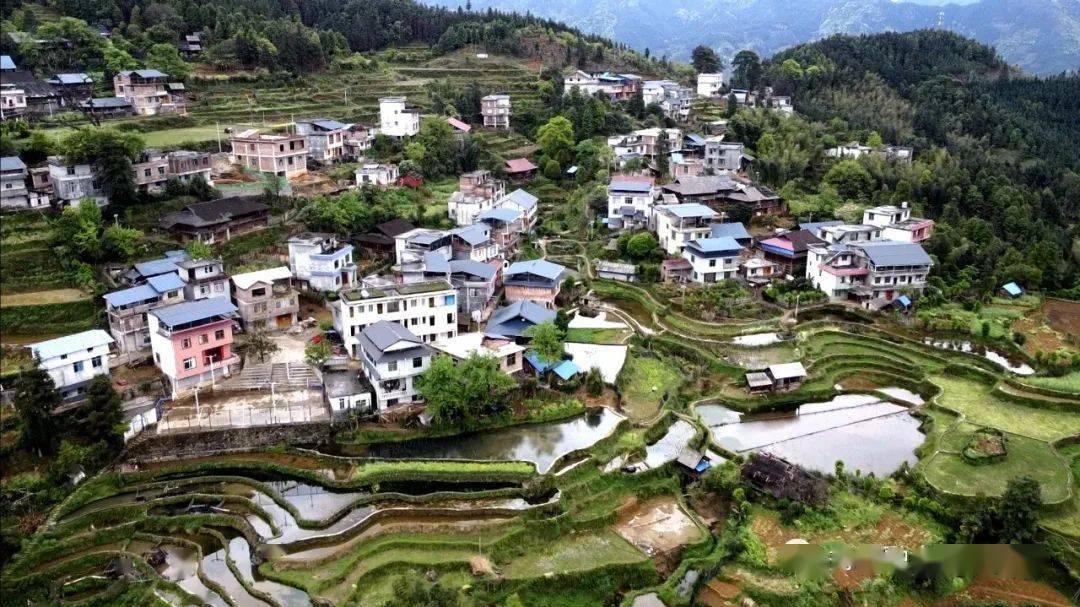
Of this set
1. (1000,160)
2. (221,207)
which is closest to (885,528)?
(221,207)

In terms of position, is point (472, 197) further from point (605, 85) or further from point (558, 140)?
point (605, 85)

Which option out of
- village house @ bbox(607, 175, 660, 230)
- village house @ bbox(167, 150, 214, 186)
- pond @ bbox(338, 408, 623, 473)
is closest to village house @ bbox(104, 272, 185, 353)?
pond @ bbox(338, 408, 623, 473)

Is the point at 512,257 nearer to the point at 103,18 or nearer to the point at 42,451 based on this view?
the point at 42,451

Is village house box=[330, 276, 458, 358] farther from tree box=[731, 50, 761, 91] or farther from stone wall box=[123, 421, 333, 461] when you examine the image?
tree box=[731, 50, 761, 91]

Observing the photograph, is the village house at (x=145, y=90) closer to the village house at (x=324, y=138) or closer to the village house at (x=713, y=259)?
the village house at (x=324, y=138)

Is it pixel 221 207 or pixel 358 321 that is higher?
pixel 221 207

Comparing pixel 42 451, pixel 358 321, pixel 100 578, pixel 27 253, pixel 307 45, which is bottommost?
pixel 100 578

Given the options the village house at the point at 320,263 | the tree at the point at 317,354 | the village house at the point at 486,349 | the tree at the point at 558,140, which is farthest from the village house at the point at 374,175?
the village house at the point at 486,349
